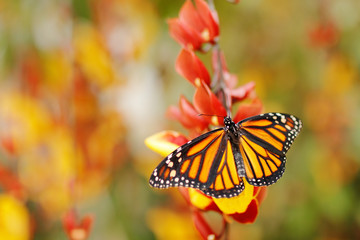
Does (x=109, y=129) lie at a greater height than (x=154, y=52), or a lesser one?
lesser

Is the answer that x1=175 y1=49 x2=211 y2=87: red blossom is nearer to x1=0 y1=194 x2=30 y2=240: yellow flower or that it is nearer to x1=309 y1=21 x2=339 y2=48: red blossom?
x1=0 y1=194 x2=30 y2=240: yellow flower

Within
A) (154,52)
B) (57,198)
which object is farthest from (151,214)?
(154,52)

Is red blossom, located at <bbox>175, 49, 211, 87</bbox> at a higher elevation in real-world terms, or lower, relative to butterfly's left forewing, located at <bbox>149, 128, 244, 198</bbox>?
higher

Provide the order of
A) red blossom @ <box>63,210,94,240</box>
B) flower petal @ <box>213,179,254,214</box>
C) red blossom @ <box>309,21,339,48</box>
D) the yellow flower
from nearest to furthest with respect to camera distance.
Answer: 1. flower petal @ <box>213,179,254,214</box>
2. red blossom @ <box>63,210,94,240</box>
3. the yellow flower
4. red blossom @ <box>309,21,339,48</box>

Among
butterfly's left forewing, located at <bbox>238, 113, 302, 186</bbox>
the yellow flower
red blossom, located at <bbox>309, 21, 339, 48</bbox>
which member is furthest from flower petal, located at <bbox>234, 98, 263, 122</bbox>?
red blossom, located at <bbox>309, 21, 339, 48</bbox>

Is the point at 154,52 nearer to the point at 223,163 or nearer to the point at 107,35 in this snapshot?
the point at 107,35
